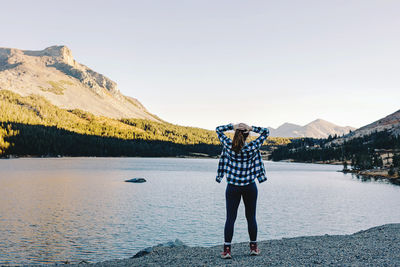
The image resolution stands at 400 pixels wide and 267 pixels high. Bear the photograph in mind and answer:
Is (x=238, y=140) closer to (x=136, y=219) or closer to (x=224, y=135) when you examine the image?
(x=224, y=135)

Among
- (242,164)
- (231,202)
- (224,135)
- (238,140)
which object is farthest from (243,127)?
(231,202)

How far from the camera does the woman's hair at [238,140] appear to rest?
1133 centimetres

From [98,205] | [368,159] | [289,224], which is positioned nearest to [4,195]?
[98,205]

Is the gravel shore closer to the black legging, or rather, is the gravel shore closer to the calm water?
the black legging

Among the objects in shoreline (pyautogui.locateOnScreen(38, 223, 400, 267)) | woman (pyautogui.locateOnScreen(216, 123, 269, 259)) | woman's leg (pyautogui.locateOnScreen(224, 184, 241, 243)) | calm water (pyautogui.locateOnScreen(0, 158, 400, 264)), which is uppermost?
woman (pyautogui.locateOnScreen(216, 123, 269, 259))

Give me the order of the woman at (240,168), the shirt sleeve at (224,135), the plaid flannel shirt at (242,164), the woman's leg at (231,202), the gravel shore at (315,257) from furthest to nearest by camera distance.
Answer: the gravel shore at (315,257)
the shirt sleeve at (224,135)
the woman's leg at (231,202)
the plaid flannel shirt at (242,164)
the woman at (240,168)

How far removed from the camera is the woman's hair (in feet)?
37.2

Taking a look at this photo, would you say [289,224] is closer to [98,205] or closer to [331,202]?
[331,202]

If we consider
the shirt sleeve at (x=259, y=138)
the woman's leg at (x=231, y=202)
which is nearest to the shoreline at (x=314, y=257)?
the woman's leg at (x=231, y=202)

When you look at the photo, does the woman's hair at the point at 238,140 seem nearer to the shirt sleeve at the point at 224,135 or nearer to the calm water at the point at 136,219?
the shirt sleeve at the point at 224,135

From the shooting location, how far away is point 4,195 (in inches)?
1919

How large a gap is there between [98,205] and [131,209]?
538 cm

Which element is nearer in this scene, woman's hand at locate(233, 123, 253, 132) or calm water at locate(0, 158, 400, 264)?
woman's hand at locate(233, 123, 253, 132)

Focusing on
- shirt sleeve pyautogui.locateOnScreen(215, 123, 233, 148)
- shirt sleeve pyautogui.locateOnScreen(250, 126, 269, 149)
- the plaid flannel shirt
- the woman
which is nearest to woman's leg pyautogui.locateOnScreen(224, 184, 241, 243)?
the woman
